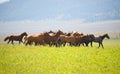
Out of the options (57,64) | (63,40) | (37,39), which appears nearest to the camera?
(57,64)

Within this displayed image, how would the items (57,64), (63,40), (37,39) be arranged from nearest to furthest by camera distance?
(57,64)
(37,39)
(63,40)

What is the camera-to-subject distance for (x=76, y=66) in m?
17.4

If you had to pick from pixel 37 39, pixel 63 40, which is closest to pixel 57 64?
pixel 37 39

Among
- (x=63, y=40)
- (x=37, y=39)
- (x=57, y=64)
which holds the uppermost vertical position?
(x=57, y=64)

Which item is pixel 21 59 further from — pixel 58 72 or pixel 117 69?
pixel 117 69

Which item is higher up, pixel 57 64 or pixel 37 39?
pixel 57 64

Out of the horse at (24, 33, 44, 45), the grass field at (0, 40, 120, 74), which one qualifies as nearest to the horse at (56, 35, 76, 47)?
the horse at (24, 33, 44, 45)

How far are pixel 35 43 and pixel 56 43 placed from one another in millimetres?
1890

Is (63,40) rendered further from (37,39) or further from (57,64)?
(57,64)

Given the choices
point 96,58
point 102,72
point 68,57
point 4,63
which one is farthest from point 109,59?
point 4,63

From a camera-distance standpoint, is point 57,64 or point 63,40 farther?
point 63,40

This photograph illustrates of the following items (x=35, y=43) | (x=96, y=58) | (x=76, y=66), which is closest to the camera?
(x=76, y=66)

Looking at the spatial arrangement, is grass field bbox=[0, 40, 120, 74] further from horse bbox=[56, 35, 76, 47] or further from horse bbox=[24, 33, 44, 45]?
horse bbox=[56, 35, 76, 47]

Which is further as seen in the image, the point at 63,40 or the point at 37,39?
the point at 63,40
